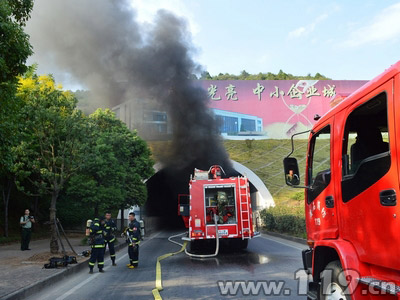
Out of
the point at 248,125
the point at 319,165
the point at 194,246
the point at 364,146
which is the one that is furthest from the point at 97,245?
the point at 248,125

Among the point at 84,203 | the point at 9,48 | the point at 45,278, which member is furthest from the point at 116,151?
the point at 9,48

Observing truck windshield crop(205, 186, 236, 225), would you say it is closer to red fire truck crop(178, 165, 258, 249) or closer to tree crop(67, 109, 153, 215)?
red fire truck crop(178, 165, 258, 249)

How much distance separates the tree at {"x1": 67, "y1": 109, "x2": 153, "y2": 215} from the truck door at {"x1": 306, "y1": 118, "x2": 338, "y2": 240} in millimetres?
8300

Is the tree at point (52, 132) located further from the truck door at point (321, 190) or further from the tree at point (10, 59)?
the truck door at point (321, 190)

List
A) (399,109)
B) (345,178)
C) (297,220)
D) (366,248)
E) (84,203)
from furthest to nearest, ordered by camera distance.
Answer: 1. (84,203)
2. (297,220)
3. (345,178)
4. (366,248)
5. (399,109)

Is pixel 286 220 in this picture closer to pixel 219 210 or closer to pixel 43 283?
pixel 219 210

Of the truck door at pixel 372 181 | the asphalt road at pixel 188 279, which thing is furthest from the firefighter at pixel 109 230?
the truck door at pixel 372 181

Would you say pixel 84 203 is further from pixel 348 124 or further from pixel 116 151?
pixel 348 124

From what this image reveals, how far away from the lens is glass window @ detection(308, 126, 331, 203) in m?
3.64

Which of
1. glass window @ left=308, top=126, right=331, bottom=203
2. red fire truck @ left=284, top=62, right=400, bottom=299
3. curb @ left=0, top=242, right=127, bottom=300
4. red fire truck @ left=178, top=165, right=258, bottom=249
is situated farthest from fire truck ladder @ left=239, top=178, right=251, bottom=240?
red fire truck @ left=284, top=62, right=400, bottom=299

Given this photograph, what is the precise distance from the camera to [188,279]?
23.8 ft

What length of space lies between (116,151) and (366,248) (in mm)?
18837

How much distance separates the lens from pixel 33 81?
18.6m

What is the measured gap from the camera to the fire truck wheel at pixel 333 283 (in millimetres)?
3020
